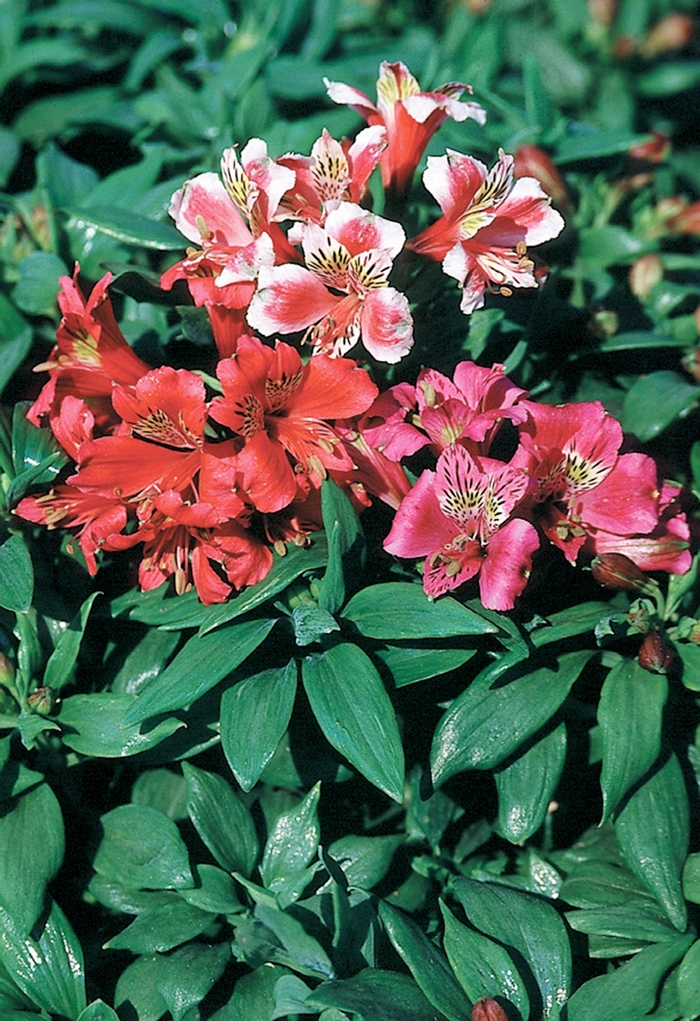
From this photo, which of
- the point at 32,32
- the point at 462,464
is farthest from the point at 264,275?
the point at 32,32

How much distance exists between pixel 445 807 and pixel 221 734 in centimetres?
36

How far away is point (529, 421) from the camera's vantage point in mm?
1141

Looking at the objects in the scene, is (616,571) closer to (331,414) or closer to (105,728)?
(331,414)

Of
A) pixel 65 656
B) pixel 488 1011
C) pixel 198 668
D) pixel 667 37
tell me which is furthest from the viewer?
pixel 667 37

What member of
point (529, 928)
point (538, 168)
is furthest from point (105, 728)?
point (538, 168)

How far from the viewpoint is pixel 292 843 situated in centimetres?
119

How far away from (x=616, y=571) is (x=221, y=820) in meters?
0.54

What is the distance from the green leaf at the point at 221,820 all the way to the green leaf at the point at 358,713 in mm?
196

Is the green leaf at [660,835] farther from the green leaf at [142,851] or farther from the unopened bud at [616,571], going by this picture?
the green leaf at [142,851]

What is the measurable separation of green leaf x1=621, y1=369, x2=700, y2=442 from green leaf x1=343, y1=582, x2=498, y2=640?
18.8 inches

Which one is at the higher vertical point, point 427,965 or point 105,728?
point 105,728

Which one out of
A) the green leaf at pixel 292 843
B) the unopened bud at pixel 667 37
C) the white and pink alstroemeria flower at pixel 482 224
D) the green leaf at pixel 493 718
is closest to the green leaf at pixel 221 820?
the green leaf at pixel 292 843

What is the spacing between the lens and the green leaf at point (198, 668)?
108 cm

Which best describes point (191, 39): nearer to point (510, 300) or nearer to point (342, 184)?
point (510, 300)
